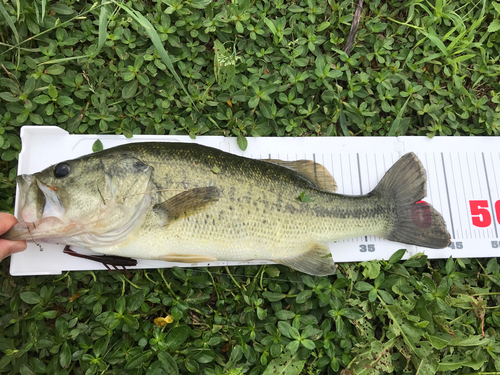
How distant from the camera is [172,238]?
2.26 metres

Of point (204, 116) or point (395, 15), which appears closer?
point (204, 116)

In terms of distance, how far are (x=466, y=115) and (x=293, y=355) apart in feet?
9.07

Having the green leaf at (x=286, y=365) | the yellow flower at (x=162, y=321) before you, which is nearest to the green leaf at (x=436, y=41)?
the green leaf at (x=286, y=365)

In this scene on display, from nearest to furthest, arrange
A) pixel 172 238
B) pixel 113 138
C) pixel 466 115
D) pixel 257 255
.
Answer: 1. pixel 172 238
2. pixel 257 255
3. pixel 113 138
4. pixel 466 115

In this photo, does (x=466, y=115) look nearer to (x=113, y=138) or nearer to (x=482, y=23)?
(x=482, y=23)

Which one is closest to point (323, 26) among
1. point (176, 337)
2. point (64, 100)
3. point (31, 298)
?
point (64, 100)

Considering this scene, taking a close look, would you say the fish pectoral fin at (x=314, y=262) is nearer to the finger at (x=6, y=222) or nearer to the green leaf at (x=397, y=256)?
the green leaf at (x=397, y=256)

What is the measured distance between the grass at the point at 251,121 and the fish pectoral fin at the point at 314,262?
0.22 m

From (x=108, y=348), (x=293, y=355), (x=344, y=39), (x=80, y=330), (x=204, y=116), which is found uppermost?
(x=344, y=39)

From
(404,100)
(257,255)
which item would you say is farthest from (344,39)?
(257,255)

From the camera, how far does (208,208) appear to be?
7.37ft

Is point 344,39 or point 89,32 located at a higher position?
point 89,32

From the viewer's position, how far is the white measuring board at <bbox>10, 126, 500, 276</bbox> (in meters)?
2.77

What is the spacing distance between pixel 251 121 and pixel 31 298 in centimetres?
229
